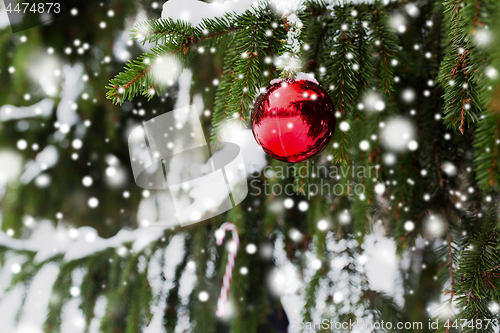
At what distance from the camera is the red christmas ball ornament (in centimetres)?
48

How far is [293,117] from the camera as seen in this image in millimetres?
477

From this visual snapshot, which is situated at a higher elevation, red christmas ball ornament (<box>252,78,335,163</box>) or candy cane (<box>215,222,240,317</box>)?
red christmas ball ornament (<box>252,78,335,163</box>)

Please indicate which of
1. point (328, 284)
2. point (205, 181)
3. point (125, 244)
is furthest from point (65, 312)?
point (328, 284)

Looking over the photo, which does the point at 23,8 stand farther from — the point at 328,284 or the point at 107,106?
the point at 328,284

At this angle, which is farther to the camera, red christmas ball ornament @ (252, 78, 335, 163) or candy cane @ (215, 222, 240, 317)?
candy cane @ (215, 222, 240, 317)

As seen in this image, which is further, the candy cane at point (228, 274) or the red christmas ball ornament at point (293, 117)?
the candy cane at point (228, 274)

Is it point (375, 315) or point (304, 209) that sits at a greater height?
point (304, 209)

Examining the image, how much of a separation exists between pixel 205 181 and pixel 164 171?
10.2 inches

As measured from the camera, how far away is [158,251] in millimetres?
1103

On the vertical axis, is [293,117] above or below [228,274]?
above

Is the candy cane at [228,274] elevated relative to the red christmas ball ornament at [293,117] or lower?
lower

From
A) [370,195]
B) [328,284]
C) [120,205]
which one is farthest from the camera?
[120,205]

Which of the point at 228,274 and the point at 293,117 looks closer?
the point at 293,117

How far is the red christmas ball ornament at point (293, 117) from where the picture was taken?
0.48m
